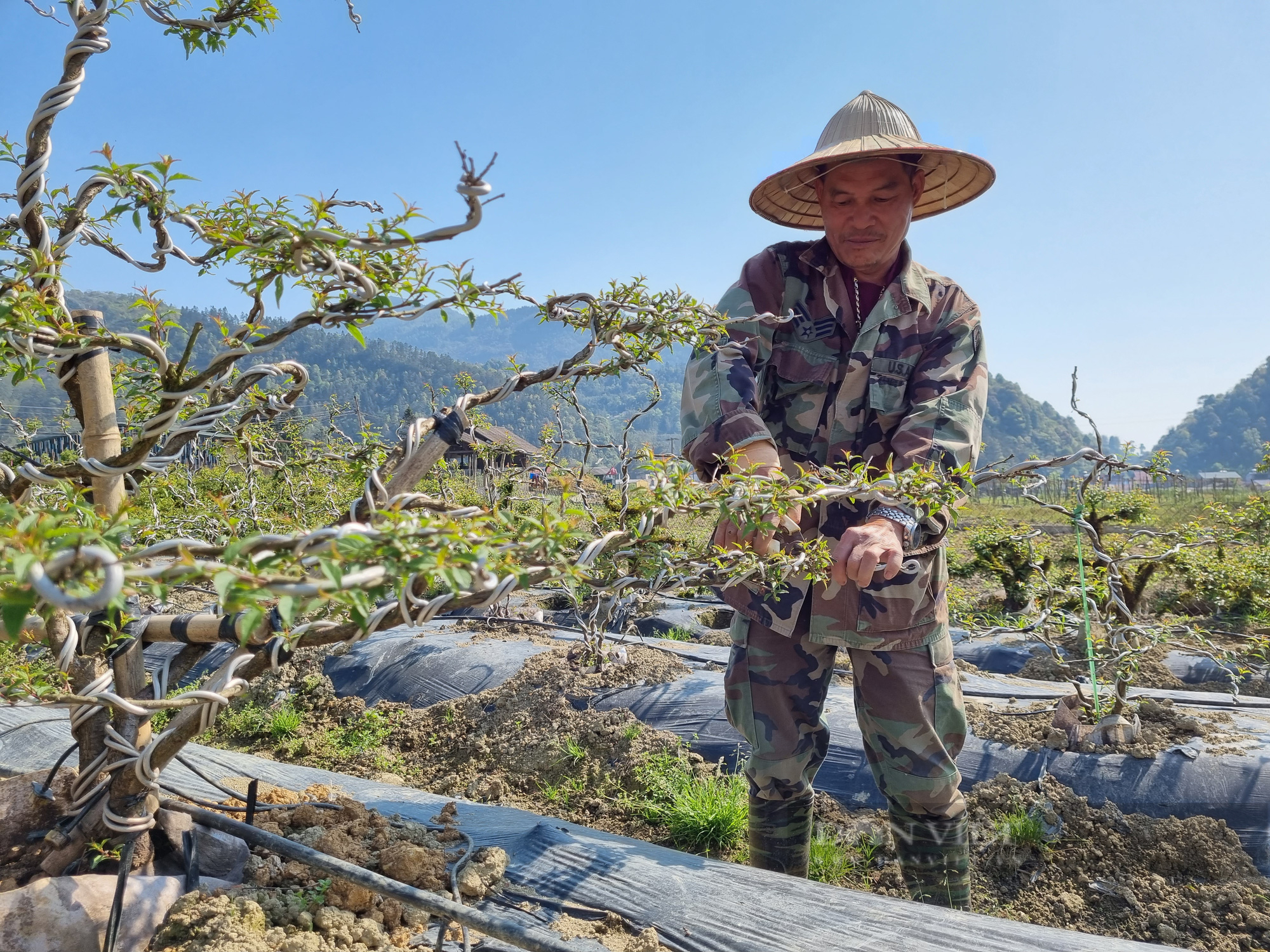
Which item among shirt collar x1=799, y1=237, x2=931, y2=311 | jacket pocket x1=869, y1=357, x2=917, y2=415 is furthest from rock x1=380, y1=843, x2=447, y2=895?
shirt collar x1=799, y1=237, x2=931, y2=311

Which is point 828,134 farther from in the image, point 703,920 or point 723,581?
point 703,920

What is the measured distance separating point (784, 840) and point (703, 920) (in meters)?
0.65

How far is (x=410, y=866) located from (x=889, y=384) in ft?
6.22

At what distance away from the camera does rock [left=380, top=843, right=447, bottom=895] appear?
1.79 metres

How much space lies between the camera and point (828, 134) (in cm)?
→ 240

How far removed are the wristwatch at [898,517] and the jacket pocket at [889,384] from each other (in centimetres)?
47

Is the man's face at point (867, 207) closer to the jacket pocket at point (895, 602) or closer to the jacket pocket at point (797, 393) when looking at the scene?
the jacket pocket at point (797, 393)

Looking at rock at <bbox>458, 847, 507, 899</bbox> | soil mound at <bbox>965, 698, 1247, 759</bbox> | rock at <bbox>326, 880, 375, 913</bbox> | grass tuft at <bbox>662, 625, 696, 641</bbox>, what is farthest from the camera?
grass tuft at <bbox>662, 625, 696, 641</bbox>

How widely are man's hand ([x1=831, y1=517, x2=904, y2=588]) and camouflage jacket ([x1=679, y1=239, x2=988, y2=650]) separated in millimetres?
283

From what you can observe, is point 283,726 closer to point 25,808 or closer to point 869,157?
point 25,808

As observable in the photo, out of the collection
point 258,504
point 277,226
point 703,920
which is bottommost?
point 703,920

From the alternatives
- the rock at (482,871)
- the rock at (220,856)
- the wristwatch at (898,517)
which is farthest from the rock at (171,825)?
the wristwatch at (898,517)

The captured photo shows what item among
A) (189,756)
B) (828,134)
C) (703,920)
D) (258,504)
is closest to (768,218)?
(828,134)

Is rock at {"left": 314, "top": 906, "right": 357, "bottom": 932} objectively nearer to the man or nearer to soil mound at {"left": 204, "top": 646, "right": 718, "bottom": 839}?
the man
